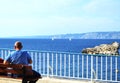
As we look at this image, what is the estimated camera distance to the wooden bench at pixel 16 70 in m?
9.66

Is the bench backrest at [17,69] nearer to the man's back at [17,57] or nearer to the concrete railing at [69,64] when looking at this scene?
the man's back at [17,57]

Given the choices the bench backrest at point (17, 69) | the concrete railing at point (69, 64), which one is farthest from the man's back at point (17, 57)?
the concrete railing at point (69, 64)

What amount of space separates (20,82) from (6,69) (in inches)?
20.4

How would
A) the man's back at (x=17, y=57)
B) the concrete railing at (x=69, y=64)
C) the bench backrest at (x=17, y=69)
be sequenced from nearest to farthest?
→ the bench backrest at (x=17, y=69) → the man's back at (x=17, y=57) → the concrete railing at (x=69, y=64)

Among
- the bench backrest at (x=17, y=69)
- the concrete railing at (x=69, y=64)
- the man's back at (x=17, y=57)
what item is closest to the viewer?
the bench backrest at (x=17, y=69)

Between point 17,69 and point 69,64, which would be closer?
point 17,69

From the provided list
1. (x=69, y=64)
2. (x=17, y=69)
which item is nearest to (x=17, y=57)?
(x=17, y=69)

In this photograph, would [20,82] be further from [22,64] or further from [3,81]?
[3,81]

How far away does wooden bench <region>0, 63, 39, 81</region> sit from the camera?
966 centimetres

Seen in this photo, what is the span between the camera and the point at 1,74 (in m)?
10.1

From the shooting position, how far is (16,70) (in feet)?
31.9

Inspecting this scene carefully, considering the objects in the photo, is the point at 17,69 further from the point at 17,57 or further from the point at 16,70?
the point at 17,57

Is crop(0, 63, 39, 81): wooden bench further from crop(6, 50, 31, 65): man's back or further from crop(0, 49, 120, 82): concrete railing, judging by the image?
crop(0, 49, 120, 82): concrete railing

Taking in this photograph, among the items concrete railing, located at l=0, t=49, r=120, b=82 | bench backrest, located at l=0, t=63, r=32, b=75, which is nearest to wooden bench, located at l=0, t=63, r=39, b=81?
bench backrest, located at l=0, t=63, r=32, b=75
